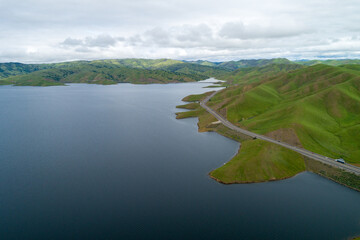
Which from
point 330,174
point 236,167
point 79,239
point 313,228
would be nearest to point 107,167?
point 79,239

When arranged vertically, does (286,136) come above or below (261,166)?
above

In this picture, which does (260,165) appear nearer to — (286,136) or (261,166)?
(261,166)

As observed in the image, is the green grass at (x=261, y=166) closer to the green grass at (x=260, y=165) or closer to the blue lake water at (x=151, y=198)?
the green grass at (x=260, y=165)

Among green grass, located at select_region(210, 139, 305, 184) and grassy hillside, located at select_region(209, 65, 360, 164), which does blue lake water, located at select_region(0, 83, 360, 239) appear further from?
grassy hillside, located at select_region(209, 65, 360, 164)

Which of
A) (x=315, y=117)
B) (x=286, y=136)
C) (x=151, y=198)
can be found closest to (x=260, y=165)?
(x=286, y=136)

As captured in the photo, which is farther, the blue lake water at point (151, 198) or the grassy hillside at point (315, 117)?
the grassy hillside at point (315, 117)

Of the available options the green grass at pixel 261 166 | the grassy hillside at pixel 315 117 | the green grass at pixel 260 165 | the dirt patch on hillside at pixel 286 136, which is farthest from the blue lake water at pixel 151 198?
the grassy hillside at pixel 315 117
